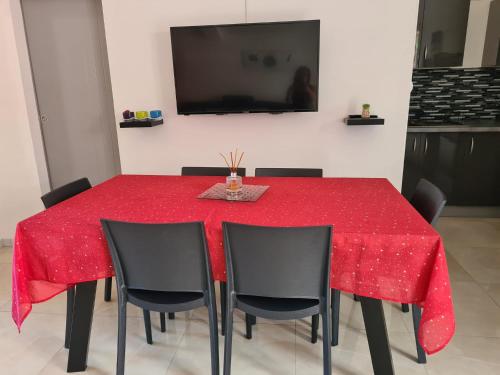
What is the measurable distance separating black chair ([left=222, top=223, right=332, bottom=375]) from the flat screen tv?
1.92 meters

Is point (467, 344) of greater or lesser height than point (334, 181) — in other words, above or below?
below

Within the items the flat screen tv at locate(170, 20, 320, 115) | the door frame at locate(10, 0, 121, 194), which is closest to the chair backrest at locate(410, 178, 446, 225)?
the flat screen tv at locate(170, 20, 320, 115)

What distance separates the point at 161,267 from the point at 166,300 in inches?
7.0

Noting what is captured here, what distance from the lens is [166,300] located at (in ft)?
5.58

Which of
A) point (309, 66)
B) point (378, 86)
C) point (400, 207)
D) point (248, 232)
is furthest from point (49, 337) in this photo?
point (378, 86)

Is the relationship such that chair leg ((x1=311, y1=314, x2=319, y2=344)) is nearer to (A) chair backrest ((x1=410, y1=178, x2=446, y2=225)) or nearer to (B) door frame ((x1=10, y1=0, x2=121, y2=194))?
Result: (A) chair backrest ((x1=410, y1=178, x2=446, y2=225))

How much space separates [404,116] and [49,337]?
3.10m

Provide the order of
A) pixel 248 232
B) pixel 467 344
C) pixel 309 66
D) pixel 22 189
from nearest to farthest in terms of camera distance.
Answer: pixel 248 232, pixel 467 344, pixel 309 66, pixel 22 189

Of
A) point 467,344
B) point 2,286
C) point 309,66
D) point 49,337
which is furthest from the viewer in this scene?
point 309,66

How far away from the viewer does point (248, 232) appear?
1.50m

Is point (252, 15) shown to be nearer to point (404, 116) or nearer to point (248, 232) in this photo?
point (404, 116)

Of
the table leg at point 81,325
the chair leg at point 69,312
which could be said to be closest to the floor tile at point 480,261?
the table leg at point 81,325

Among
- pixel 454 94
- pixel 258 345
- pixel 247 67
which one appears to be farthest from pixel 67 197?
pixel 454 94

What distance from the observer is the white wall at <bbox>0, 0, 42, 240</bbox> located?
10.7ft
